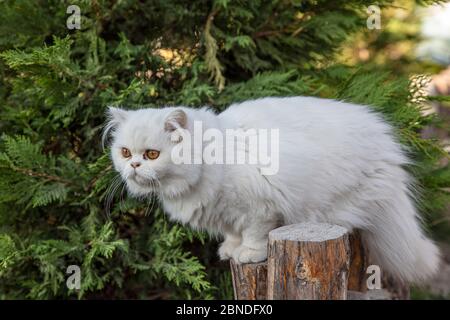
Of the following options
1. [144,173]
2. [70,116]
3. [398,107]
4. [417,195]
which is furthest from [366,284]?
[70,116]

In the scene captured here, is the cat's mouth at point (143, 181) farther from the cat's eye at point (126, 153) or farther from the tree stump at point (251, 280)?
the tree stump at point (251, 280)

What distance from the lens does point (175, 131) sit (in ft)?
6.96

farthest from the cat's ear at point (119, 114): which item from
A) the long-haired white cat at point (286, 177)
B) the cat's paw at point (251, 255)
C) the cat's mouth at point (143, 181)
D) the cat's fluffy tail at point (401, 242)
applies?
the cat's fluffy tail at point (401, 242)

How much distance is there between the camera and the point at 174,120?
2117 millimetres

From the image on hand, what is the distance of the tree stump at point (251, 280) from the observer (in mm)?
2352

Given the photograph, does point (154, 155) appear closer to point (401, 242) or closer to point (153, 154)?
point (153, 154)

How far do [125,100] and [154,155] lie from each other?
2.68ft

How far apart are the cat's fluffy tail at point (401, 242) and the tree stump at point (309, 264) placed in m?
0.46

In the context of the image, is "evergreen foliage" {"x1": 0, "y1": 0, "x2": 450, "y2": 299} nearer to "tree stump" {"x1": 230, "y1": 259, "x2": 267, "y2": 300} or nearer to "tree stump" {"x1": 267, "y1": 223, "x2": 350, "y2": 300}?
"tree stump" {"x1": 230, "y1": 259, "x2": 267, "y2": 300}

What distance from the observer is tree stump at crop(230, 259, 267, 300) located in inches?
92.6

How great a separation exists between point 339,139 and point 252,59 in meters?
1.05

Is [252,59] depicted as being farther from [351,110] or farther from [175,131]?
[175,131]

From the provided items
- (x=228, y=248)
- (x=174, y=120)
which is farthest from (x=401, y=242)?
(x=174, y=120)

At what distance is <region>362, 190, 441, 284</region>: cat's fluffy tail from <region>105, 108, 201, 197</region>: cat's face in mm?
917
